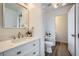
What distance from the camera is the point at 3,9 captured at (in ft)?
5.35

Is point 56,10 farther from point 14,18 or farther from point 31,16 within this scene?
point 14,18

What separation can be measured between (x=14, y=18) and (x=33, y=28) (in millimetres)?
701

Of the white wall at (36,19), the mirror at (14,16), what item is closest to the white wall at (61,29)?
the white wall at (36,19)

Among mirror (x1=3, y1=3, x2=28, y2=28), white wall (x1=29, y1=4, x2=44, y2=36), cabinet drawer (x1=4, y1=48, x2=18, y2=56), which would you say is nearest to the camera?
cabinet drawer (x1=4, y1=48, x2=18, y2=56)

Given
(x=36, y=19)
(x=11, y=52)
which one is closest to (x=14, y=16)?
(x=36, y=19)

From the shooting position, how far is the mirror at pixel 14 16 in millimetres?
1697

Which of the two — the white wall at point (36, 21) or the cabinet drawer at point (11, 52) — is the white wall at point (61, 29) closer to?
the white wall at point (36, 21)

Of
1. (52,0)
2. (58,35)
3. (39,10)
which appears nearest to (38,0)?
(52,0)

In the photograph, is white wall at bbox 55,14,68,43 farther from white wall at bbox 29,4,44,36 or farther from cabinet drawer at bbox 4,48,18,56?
cabinet drawer at bbox 4,48,18,56

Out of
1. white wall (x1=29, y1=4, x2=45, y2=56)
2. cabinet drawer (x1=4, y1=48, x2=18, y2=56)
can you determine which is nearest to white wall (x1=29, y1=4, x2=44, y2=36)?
white wall (x1=29, y1=4, x2=45, y2=56)

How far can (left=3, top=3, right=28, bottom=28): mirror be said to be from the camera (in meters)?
1.70

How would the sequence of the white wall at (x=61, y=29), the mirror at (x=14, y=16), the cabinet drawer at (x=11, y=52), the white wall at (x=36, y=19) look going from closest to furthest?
1. the cabinet drawer at (x=11, y=52)
2. the mirror at (x=14, y=16)
3. the white wall at (x=36, y=19)
4. the white wall at (x=61, y=29)

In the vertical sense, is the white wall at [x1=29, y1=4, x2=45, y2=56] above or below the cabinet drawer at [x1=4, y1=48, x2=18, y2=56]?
above

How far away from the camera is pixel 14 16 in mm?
1923
